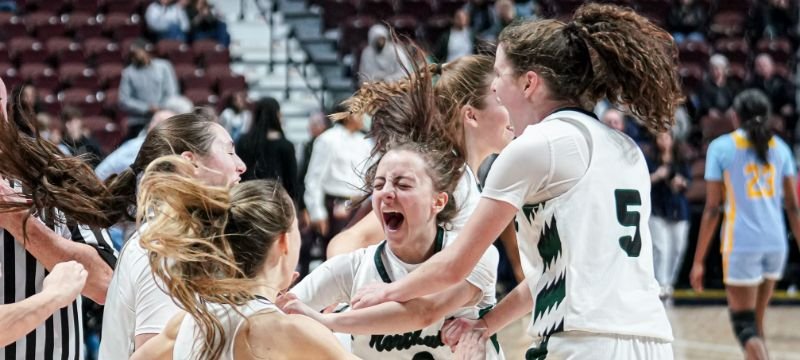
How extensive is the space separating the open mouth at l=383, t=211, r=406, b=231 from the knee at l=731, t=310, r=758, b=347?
4.37 meters

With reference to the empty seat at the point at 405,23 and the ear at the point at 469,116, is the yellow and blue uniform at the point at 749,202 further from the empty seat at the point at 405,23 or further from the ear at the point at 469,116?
the empty seat at the point at 405,23

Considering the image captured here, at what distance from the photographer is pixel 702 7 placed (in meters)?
15.9

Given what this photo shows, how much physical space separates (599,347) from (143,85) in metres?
9.95

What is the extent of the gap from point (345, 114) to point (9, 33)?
10616 mm

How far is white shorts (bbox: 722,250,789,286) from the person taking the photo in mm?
7717

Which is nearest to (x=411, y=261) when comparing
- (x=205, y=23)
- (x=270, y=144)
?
(x=270, y=144)

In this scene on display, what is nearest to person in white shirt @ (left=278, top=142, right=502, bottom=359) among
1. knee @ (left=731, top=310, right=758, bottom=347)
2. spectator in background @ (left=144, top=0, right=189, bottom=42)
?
knee @ (left=731, top=310, right=758, bottom=347)

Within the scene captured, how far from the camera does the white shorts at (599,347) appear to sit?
2910 mm

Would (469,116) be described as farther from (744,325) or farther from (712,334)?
(712,334)

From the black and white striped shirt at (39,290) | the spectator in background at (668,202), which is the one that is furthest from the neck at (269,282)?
the spectator in background at (668,202)

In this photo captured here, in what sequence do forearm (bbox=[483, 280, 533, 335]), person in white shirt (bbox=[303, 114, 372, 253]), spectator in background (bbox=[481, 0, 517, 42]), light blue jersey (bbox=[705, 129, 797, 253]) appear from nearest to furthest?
1. forearm (bbox=[483, 280, 533, 335])
2. light blue jersey (bbox=[705, 129, 797, 253])
3. person in white shirt (bbox=[303, 114, 372, 253])
4. spectator in background (bbox=[481, 0, 517, 42])

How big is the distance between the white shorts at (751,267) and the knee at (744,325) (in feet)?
0.74

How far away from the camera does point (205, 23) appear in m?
14.0

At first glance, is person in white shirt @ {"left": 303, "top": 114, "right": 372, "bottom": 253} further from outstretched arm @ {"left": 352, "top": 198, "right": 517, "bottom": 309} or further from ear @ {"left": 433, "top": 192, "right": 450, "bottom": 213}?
outstretched arm @ {"left": 352, "top": 198, "right": 517, "bottom": 309}
